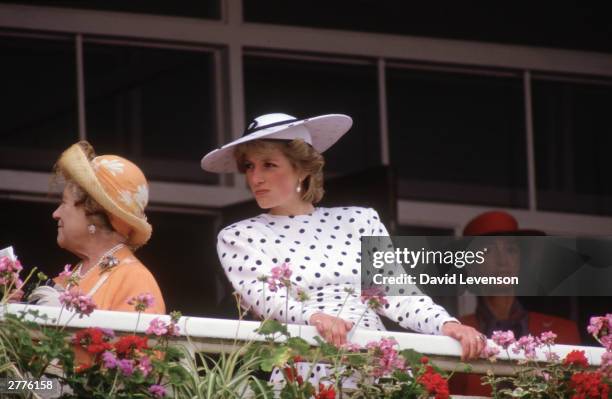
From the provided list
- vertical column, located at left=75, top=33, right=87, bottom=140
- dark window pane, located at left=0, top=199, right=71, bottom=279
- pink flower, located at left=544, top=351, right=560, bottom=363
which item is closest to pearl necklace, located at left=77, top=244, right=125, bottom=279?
pink flower, located at left=544, top=351, right=560, bottom=363

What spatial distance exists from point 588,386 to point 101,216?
171 centimetres

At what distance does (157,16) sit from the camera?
999cm

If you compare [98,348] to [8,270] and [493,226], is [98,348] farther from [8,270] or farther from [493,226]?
[493,226]

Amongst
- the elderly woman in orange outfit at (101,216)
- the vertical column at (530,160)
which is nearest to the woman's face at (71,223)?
the elderly woman in orange outfit at (101,216)

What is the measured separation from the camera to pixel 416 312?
23.0 ft

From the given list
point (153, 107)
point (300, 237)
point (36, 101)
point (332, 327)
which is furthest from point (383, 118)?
point (332, 327)

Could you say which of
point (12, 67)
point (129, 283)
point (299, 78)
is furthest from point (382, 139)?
point (129, 283)

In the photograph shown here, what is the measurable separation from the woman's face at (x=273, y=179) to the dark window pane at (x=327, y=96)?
2.80 meters

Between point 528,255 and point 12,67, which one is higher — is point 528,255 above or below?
below

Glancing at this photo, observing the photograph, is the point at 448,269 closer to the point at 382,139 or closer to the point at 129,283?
the point at 129,283

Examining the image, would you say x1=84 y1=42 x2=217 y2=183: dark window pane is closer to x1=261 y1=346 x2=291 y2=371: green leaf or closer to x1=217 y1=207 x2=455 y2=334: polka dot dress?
x1=217 y1=207 x2=455 y2=334: polka dot dress

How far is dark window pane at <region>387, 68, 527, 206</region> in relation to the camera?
10383 mm

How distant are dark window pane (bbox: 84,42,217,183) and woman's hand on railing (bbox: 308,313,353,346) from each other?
3.31 metres

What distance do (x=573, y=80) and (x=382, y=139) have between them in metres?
1.10
